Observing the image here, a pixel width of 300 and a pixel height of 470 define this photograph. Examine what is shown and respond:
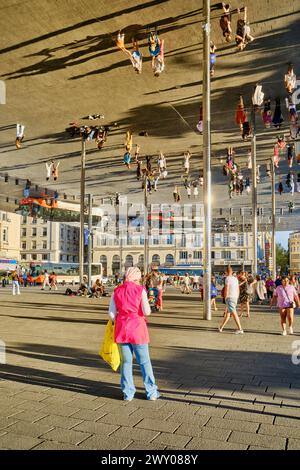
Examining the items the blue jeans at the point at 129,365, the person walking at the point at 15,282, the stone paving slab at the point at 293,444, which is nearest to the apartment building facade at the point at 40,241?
the person walking at the point at 15,282

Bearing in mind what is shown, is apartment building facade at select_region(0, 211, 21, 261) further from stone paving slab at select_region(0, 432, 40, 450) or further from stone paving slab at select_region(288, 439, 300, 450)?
stone paving slab at select_region(288, 439, 300, 450)

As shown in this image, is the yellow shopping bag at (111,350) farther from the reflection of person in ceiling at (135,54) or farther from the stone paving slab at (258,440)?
the reflection of person in ceiling at (135,54)

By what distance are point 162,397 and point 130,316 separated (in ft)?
3.85

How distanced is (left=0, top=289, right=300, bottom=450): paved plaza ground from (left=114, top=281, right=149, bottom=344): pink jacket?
80 centimetres

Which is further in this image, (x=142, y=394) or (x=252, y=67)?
(x=252, y=67)

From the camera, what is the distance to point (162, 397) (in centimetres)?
580

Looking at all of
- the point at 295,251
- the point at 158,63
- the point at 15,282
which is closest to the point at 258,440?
the point at 158,63

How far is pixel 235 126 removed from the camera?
27203mm

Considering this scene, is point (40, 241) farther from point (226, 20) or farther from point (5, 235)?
point (226, 20)

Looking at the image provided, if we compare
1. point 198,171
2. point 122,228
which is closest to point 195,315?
point 198,171

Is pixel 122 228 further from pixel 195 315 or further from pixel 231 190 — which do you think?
pixel 195 315

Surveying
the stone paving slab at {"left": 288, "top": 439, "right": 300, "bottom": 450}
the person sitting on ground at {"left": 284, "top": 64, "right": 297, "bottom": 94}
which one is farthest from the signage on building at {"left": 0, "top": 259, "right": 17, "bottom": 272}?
the stone paving slab at {"left": 288, "top": 439, "right": 300, "bottom": 450}

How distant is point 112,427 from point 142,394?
1404 mm

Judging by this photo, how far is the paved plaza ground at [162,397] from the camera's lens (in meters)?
4.28
